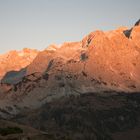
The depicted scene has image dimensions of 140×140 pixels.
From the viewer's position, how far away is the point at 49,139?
92438 mm

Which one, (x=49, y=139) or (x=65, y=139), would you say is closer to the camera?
(x=49, y=139)

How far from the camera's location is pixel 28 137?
3492 inches

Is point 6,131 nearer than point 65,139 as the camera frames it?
Yes

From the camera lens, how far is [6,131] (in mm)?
92938

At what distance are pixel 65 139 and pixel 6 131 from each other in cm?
1483

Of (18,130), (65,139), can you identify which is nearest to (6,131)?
(18,130)

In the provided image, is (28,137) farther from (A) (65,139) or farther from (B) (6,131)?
(A) (65,139)

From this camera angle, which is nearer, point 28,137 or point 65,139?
point 28,137

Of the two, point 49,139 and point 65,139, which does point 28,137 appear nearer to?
point 49,139

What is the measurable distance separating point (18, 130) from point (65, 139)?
11.0 metres

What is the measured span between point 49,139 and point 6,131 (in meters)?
8.56

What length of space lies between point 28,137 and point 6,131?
249 inches

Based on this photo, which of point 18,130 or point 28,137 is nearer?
point 28,137

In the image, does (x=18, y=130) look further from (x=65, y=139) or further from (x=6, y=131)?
(x=65, y=139)
